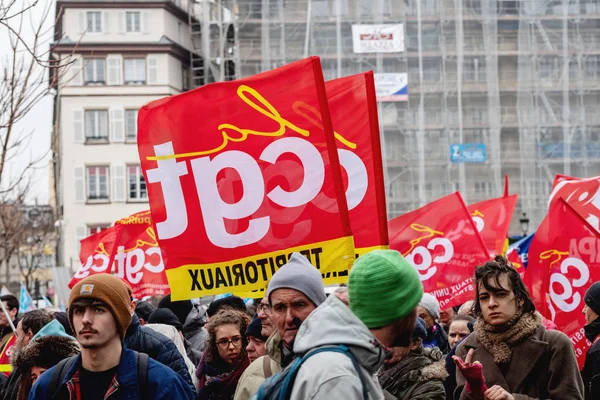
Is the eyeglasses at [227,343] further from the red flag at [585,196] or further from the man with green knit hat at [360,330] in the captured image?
the red flag at [585,196]

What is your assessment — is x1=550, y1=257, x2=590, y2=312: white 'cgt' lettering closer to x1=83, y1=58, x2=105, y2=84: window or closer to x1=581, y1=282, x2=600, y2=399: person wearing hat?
x1=581, y1=282, x2=600, y2=399: person wearing hat

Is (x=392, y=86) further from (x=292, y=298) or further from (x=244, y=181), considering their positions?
(x=292, y=298)

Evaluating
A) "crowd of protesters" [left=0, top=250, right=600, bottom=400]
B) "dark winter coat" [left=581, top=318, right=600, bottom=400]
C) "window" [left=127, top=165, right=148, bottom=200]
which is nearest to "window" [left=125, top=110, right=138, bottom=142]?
"window" [left=127, top=165, right=148, bottom=200]

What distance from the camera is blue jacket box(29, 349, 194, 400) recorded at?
169 inches

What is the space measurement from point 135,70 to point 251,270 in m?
48.1

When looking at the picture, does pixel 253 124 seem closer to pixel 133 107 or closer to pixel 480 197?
pixel 480 197

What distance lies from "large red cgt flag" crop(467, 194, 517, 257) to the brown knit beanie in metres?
10.5

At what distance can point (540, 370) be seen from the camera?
519 cm

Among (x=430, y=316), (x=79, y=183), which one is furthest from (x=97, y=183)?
(x=430, y=316)

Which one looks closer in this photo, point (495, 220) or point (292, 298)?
point (292, 298)

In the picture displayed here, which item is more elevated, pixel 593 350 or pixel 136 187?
pixel 136 187

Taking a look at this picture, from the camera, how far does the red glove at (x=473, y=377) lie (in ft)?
14.5

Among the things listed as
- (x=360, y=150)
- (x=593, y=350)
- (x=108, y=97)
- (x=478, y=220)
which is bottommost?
(x=593, y=350)

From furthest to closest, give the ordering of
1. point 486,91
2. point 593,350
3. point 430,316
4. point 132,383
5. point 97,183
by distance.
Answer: point 97,183, point 486,91, point 430,316, point 593,350, point 132,383
